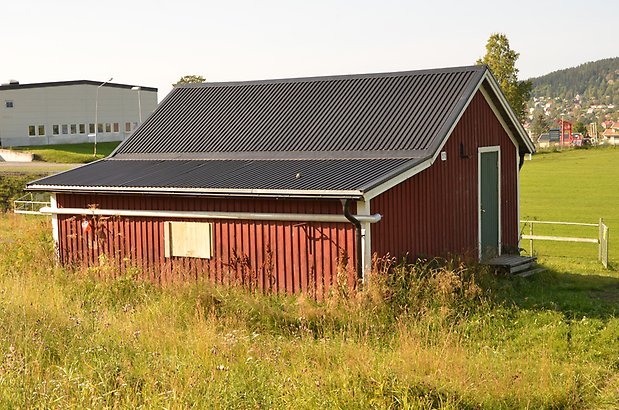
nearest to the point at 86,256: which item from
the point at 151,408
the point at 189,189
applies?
the point at 189,189

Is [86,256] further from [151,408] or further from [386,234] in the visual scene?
[151,408]

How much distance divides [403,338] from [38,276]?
8.00 meters

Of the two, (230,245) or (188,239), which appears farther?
(188,239)

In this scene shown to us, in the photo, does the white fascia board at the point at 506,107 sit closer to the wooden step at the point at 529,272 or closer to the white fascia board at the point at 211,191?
the wooden step at the point at 529,272

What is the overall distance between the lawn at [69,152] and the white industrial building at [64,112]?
2.00 m

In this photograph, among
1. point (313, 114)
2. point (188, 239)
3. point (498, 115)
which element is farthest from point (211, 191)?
point (498, 115)

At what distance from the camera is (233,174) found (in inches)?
656

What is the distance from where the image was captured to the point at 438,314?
42.7ft

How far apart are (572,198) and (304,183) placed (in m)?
33.0

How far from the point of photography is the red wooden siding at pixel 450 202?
15398mm

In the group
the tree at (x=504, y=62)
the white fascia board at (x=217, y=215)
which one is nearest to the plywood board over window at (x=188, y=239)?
the white fascia board at (x=217, y=215)

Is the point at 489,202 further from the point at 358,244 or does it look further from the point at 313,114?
the point at 358,244

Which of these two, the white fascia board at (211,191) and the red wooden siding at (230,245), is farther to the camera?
the red wooden siding at (230,245)

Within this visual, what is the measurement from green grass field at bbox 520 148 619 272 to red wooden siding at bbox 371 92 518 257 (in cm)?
319
